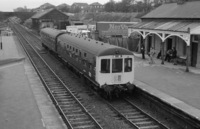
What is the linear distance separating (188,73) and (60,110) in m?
10.6

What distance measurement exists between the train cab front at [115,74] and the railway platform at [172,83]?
45.2 inches

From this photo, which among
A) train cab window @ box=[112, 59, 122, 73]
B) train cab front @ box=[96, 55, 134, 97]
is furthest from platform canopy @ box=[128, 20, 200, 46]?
train cab window @ box=[112, 59, 122, 73]

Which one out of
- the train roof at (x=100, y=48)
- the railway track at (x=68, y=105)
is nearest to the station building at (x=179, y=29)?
the train roof at (x=100, y=48)

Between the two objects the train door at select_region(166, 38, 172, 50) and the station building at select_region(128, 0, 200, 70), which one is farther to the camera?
the train door at select_region(166, 38, 172, 50)

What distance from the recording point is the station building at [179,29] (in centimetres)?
2083

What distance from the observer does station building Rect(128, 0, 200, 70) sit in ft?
68.3

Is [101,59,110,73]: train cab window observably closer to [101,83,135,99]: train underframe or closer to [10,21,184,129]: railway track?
[101,83,135,99]: train underframe

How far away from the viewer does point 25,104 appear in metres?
13.4

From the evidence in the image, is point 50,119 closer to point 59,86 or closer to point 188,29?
point 59,86

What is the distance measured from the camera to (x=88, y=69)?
1598cm

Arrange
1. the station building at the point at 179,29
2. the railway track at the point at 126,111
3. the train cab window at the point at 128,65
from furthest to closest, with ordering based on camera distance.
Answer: the station building at the point at 179,29 → the train cab window at the point at 128,65 → the railway track at the point at 126,111

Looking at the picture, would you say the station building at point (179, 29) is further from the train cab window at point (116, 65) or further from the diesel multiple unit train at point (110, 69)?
the train cab window at point (116, 65)

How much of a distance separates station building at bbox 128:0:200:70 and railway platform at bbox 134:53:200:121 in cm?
121

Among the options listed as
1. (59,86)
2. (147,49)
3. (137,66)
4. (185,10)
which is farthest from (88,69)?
(147,49)
